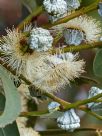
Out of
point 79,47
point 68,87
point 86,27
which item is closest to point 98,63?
point 86,27

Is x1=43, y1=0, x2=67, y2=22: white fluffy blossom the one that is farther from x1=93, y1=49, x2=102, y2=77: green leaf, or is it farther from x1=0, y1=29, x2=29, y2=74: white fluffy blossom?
x1=93, y1=49, x2=102, y2=77: green leaf

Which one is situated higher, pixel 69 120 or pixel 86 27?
pixel 86 27

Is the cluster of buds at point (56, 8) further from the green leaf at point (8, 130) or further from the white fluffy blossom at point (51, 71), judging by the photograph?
the green leaf at point (8, 130)

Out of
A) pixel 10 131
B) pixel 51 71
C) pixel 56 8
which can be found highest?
pixel 56 8

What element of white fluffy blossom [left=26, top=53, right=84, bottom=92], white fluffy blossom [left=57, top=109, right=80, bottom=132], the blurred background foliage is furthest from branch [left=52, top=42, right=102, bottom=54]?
the blurred background foliage

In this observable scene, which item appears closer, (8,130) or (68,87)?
(8,130)

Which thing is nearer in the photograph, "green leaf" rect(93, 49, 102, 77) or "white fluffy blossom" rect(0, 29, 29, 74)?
"white fluffy blossom" rect(0, 29, 29, 74)

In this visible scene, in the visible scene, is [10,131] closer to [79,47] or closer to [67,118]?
[67,118]

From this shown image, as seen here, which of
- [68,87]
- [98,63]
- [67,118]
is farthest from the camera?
[68,87]
